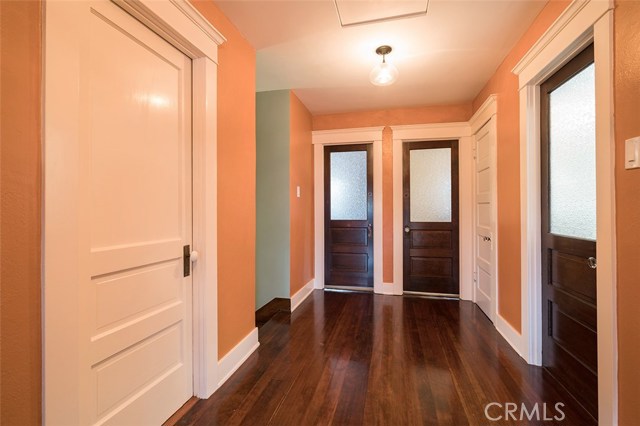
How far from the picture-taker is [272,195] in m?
3.22

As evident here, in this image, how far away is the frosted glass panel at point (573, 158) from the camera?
4.97 feet

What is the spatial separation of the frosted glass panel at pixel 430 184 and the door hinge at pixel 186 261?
9.68 ft

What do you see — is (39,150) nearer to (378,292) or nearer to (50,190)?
(50,190)

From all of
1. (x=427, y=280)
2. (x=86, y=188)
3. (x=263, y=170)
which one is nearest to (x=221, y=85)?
(x=86, y=188)

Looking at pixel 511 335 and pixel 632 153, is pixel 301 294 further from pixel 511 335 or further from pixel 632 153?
pixel 632 153

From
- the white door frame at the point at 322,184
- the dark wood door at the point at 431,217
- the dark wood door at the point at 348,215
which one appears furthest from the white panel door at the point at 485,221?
the dark wood door at the point at 348,215

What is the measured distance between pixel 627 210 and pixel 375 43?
1.92 metres

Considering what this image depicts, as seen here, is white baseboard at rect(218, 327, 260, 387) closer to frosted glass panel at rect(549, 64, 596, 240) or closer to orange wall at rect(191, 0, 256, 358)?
orange wall at rect(191, 0, 256, 358)

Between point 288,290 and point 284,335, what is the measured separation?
0.69 meters

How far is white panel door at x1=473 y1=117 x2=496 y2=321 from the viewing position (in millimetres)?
2678

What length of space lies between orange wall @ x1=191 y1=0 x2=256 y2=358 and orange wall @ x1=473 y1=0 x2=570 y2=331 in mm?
2128

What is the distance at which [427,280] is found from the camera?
371 centimetres

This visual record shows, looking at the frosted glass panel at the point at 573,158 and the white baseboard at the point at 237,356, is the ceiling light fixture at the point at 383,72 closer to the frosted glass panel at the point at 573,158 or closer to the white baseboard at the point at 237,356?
the frosted glass panel at the point at 573,158

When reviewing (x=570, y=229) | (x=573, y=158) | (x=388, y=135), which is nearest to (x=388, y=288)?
(x=388, y=135)
